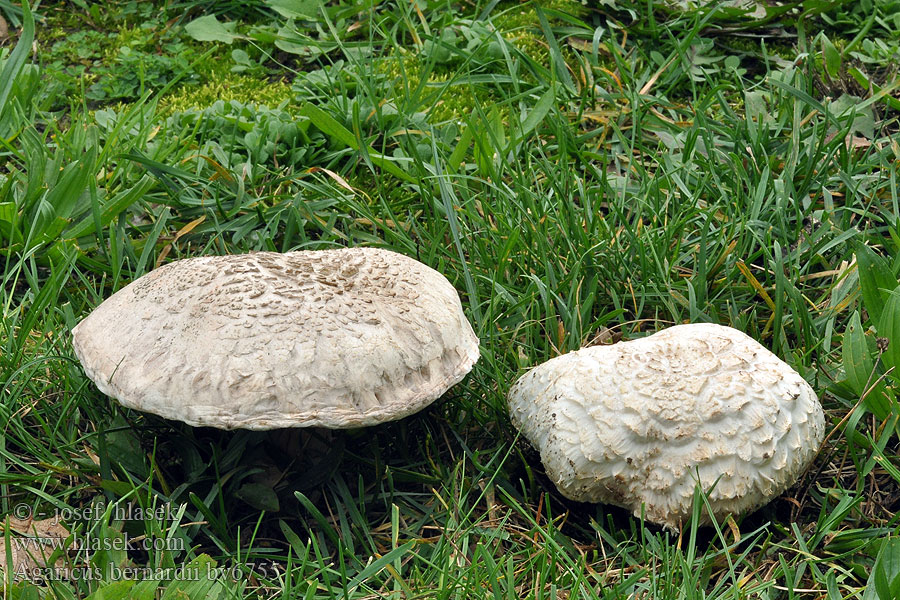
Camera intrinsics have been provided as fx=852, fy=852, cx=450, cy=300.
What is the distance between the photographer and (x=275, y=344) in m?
2.19

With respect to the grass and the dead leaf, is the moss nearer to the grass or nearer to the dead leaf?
the grass

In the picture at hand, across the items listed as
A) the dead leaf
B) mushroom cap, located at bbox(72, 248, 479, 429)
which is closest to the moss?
mushroom cap, located at bbox(72, 248, 479, 429)

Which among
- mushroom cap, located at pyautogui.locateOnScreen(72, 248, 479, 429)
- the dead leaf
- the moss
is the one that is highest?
the moss

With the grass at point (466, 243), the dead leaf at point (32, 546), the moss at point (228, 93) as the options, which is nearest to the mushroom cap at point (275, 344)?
the grass at point (466, 243)

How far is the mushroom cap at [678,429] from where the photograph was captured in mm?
2266

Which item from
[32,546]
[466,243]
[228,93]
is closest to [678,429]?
[466,243]

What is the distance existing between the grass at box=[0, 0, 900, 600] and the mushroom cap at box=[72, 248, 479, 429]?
300mm

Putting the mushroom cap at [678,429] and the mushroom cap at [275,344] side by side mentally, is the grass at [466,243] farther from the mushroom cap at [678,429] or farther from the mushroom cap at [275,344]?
the mushroom cap at [275,344]

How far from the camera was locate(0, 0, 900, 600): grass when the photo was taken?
230 centimetres

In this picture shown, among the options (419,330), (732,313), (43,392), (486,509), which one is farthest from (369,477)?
(732,313)

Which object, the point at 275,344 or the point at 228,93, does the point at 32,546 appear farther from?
the point at 228,93

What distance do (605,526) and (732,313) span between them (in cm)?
95

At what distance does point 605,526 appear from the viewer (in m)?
2.49

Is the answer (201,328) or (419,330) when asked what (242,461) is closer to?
(201,328)
